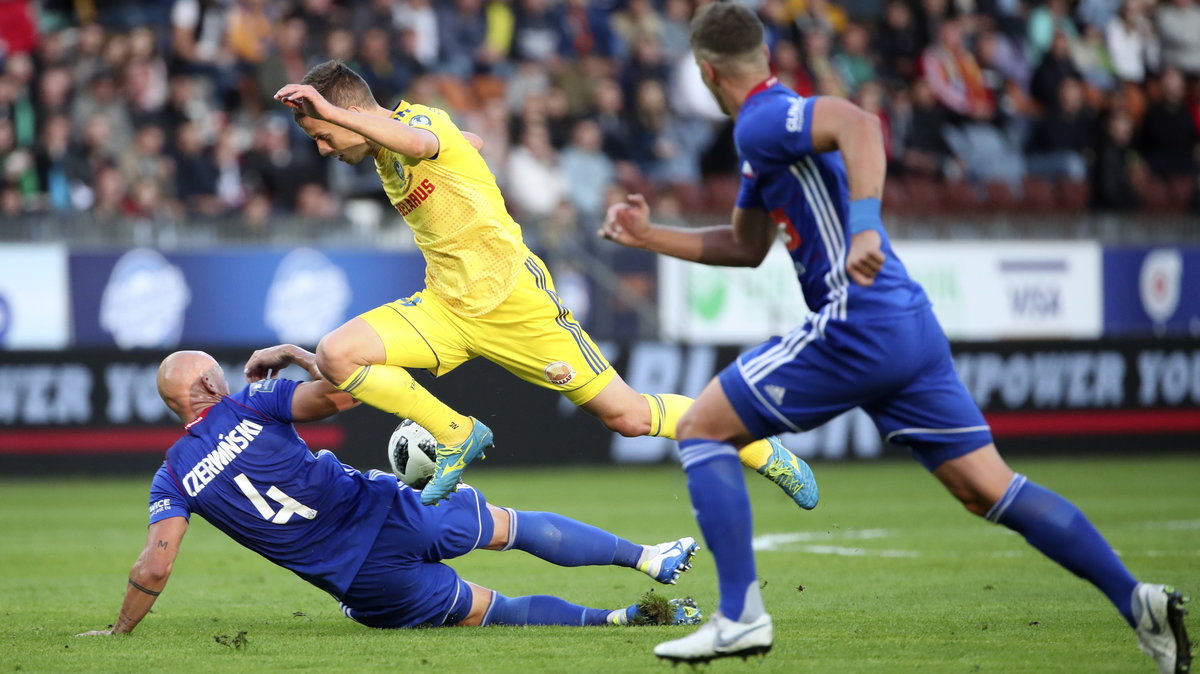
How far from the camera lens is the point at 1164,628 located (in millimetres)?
5535

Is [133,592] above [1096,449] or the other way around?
above

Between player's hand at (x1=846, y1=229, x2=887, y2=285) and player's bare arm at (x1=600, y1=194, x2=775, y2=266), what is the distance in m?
0.66

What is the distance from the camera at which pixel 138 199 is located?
659 inches

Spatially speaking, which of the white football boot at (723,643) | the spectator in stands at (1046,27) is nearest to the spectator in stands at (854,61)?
the spectator in stands at (1046,27)

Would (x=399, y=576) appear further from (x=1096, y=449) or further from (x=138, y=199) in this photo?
(x=1096, y=449)

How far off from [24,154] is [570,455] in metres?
Answer: 6.62

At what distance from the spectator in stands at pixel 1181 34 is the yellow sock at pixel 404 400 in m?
18.6

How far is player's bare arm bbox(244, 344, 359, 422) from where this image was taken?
6961mm

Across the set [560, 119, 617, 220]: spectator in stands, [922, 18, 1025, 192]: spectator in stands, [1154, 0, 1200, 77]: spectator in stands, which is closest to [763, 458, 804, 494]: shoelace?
[560, 119, 617, 220]: spectator in stands

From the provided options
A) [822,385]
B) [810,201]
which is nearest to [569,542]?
[822,385]

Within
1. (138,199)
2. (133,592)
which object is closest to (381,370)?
(133,592)

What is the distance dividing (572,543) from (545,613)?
1.14 ft

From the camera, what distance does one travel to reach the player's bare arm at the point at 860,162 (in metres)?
5.38

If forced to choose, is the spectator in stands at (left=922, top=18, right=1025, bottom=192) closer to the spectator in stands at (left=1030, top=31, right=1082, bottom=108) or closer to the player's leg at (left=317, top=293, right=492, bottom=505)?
the spectator in stands at (left=1030, top=31, right=1082, bottom=108)
